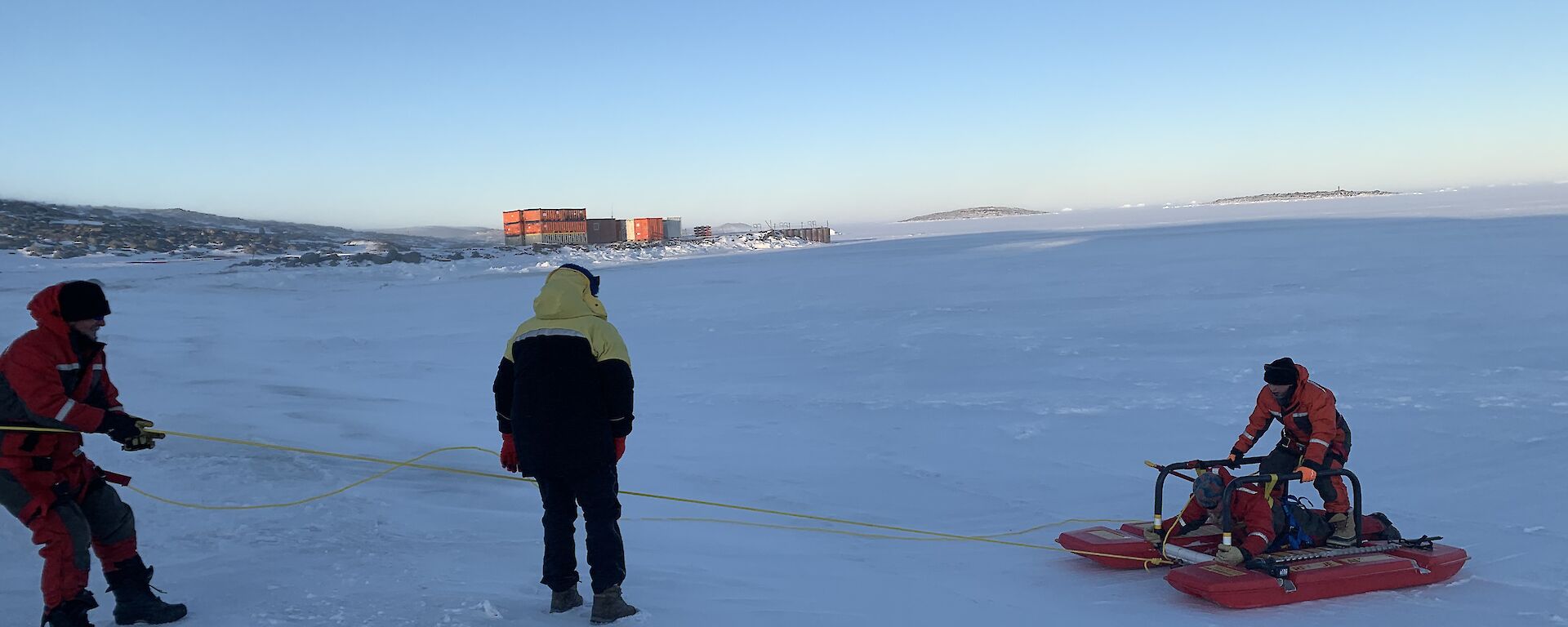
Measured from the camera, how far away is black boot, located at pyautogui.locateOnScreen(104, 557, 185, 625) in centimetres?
366

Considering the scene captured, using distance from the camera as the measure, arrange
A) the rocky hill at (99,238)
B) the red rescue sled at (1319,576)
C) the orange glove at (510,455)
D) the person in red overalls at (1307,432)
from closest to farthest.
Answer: the orange glove at (510,455) < the red rescue sled at (1319,576) < the person in red overalls at (1307,432) < the rocky hill at (99,238)

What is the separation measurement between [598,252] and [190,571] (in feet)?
145

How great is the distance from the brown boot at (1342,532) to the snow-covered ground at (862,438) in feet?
1.47

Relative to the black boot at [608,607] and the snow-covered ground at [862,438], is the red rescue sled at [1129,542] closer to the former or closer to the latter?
the snow-covered ground at [862,438]

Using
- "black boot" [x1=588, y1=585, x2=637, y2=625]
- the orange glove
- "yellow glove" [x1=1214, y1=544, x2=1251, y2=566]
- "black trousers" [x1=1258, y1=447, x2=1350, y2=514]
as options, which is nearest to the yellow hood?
the orange glove

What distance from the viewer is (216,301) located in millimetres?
19594

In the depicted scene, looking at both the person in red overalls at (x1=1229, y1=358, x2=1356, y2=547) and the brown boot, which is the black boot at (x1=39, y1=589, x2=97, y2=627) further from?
the brown boot

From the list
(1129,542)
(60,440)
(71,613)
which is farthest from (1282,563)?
(60,440)

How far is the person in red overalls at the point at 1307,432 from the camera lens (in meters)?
5.11

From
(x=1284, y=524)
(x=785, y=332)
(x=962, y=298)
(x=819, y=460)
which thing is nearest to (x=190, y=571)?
(x=819, y=460)

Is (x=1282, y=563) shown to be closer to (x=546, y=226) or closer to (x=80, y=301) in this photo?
(x=80, y=301)

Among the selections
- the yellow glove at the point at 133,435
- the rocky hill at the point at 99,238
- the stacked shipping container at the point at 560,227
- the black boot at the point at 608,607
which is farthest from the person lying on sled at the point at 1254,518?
the stacked shipping container at the point at 560,227

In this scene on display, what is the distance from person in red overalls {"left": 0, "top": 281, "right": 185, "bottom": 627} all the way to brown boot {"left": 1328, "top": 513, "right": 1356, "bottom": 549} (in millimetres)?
5563

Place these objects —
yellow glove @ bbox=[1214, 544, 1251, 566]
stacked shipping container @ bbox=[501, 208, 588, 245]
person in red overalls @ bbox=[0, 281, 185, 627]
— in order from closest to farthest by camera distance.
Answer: person in red overalls @ bbox=[0, 281, 185, 627]
yellow glove @ bbox=[1214, 544, 1251, 566]
stacked shipping container @ bbox=[501, 208, 588, 245]
